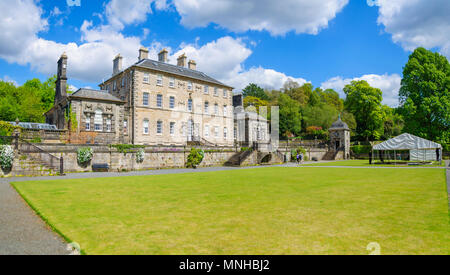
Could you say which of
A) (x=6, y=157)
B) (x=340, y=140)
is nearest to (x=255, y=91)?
(x=340, y=140)

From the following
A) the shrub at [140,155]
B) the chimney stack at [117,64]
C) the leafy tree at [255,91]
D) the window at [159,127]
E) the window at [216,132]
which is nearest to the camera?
the shrub at [140,155]

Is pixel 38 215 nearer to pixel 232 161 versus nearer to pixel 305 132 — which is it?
pixel 232 161

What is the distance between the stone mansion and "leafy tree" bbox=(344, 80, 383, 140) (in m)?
21.0

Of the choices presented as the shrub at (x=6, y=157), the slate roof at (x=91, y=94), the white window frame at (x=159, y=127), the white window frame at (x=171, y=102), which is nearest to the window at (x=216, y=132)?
the white window frame at (x=171, y=102)

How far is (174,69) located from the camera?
38.6 meters

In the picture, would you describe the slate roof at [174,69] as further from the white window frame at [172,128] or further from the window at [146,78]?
the white window frame at [172,128]

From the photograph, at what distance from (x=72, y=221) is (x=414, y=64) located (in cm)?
4400

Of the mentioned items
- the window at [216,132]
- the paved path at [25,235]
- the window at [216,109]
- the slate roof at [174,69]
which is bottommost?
the paved path at [25,235]

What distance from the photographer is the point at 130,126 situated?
33.7 meters

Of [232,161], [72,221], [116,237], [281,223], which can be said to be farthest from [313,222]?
[232,161]

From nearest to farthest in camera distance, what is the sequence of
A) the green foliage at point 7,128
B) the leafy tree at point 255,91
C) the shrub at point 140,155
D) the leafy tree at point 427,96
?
the green foliage at point 7,128
the shrub at point 140,155
the leafy tree at point 427,96
the leafy tree at point 255,91

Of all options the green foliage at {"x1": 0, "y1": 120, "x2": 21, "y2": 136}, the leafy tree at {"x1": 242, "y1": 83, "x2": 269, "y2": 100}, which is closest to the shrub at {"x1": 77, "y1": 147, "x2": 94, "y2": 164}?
A: the green foliage at {"x1": 0, "y1": 120, "x2": 21, "y2": 136}

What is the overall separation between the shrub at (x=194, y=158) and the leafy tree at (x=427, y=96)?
2775 cm

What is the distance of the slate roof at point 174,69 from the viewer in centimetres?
3547
